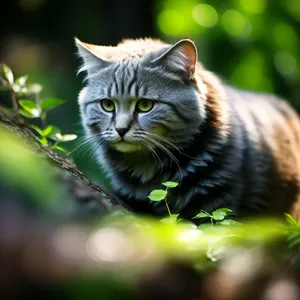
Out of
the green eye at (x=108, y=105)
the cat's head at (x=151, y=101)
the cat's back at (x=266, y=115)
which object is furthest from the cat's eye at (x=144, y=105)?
the cat's back at (x=266, y=115)

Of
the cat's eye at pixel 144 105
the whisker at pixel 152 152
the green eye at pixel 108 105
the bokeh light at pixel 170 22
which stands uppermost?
the cat's eye at pixel 144 105

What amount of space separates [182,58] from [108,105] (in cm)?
50

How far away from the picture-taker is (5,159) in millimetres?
1871

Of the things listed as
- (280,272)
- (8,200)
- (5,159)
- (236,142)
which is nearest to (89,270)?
(8,200)

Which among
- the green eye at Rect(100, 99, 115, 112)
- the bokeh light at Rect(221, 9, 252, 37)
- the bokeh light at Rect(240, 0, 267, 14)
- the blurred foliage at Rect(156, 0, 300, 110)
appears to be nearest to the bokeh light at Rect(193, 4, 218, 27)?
the blurred foliage at Rect(156, 0, 300, 110)

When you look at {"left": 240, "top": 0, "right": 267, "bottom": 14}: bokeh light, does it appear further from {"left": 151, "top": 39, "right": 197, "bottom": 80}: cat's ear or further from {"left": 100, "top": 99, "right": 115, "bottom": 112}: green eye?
{"left": 100, "top": 99, "right": 115, "bottom": 112}: green eye

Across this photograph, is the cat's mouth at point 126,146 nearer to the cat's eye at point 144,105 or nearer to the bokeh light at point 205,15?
the cat's eye at point 144,105

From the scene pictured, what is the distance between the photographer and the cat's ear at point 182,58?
349cm

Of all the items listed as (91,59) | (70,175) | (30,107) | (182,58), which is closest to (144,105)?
(182,58)

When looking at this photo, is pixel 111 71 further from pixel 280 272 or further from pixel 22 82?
pixel 280 272

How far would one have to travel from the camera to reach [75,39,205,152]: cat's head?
348 cm

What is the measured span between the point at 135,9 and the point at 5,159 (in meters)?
7.58

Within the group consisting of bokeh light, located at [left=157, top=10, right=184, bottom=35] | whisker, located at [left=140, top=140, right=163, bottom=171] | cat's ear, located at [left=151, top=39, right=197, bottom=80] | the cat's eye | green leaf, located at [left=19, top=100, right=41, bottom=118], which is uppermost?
cat's ear, located at [left=151, top=39, right=197, bottom=80]

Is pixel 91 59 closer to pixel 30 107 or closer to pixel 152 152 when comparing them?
pixel 30 107
